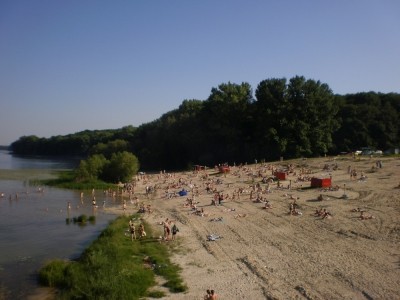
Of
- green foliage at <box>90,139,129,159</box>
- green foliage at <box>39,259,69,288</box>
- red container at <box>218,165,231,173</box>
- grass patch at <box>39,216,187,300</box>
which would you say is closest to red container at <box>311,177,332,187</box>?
red container at <box>218,165,231,173</box>

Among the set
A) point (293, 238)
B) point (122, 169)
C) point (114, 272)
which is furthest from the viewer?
point (122, 169)

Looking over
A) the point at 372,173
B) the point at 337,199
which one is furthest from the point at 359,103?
the point at 337,199

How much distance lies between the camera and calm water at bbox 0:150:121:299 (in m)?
20.1

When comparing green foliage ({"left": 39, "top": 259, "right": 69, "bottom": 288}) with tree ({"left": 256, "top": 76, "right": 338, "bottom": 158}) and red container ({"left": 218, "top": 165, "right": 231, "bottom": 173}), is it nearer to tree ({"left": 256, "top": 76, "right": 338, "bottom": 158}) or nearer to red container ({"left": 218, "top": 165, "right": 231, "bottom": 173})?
red container ({"left": 218, "top": 165, "right": 231, "bottom": 173})

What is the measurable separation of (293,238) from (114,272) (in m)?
10.1

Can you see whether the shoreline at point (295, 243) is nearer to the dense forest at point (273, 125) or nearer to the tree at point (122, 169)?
the tree at point (122, 169)

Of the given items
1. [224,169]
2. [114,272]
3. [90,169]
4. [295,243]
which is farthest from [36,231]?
[224,169]

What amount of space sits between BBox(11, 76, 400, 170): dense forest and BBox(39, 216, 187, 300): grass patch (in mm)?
40578

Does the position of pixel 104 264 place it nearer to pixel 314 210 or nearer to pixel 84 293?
pixel 84 293

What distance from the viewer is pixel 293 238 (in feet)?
74.6

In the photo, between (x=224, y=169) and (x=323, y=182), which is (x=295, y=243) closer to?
(x=323, y=182)

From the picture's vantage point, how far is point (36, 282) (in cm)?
1897

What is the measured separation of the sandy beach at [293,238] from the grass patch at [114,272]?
917 millimetres

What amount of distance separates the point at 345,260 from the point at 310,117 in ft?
148
